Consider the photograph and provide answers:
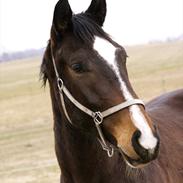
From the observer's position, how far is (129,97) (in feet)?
9.87

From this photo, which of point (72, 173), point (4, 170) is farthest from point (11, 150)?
point (72, 173)

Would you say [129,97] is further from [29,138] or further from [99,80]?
[29,138]

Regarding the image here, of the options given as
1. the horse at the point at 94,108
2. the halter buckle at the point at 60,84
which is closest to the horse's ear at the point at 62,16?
the horse at the point at 94,108

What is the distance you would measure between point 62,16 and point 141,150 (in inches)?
45.7

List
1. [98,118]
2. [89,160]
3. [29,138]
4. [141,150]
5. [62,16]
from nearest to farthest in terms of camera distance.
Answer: [141,150], [98,118], [62,16], [89,160], [29,138]

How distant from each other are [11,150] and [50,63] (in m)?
10.5

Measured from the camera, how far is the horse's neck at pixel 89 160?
348 cm

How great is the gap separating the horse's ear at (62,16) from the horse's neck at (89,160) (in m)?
0.74

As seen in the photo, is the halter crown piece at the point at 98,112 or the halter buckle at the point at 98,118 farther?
the halter buckle at the point at 98,118

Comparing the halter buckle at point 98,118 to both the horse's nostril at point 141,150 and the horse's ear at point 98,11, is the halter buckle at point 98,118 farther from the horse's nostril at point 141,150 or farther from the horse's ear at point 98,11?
the horse's ear at point 98,11

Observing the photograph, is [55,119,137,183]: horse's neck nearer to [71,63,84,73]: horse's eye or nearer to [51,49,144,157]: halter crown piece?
[51,49,144,157]: halter crown piece

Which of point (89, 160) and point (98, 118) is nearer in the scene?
point (98, 118)

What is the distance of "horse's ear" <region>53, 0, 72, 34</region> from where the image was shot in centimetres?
325

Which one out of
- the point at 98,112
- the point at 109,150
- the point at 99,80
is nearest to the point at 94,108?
the point at 98,112
